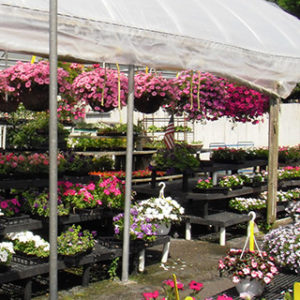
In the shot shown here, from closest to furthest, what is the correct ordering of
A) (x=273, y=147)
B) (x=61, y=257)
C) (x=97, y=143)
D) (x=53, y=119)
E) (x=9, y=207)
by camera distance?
(x=53, y=119), (x=61, y=257), (x=9, y=207), (x=273, y=147), (x=97, y=143)

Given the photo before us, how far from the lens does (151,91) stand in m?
6.59

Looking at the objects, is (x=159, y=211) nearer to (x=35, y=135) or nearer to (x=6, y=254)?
(x=6, y=254)

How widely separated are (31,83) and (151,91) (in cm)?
171

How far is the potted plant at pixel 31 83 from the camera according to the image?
17.5ft

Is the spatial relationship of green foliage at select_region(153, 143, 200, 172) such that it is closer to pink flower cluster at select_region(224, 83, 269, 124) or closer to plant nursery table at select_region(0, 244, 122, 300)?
pink flower cluster at select_region(224, 83, 269, 124)

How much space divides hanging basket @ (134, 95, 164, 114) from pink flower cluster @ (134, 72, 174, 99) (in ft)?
0.20

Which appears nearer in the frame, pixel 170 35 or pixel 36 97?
pixel 170 35

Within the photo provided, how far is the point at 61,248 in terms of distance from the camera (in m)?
4.91

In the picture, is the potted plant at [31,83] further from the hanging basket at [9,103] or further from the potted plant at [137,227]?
the potted plant at [137,227]

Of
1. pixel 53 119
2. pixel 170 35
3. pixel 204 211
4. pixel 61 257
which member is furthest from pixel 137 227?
pixel 53 119

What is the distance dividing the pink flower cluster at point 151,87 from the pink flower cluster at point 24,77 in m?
1.36

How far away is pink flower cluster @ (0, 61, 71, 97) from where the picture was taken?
5.32 metres

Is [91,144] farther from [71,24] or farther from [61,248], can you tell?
[71,24]

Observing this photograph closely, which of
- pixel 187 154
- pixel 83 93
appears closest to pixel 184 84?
pixel 187 154
